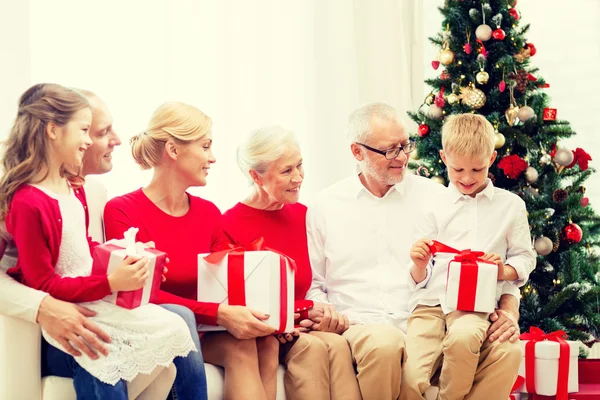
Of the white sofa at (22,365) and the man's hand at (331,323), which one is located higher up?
the white sofa at (22,365)

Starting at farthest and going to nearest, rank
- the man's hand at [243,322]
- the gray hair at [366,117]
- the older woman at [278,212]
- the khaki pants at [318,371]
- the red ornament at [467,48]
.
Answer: the red ornament at [467,48] < the gray hair at [366,117] < the older woman at [278,212] < the khaki pants at [318,371] < the man's hand at [243,322]

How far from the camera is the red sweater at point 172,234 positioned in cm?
295

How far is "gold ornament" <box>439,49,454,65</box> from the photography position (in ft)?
14.2

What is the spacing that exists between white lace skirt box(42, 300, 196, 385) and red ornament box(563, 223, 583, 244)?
245cm

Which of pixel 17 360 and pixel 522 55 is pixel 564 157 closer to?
pixel 522 55

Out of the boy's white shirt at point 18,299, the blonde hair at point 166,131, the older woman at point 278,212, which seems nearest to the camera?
the boy's white shirt at point 18,299

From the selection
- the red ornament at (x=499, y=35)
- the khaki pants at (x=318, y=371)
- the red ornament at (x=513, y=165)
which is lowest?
the khaki pants at (x=318, y=371)

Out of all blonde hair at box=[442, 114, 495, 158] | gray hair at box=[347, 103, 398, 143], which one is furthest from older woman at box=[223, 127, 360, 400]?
blonde hair at box=[442, 114, 495, 158]

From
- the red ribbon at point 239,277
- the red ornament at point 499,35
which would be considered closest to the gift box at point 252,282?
the red ribbon at point 239,277

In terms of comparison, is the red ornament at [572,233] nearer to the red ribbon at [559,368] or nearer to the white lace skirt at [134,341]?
the red ribbon at [559,368]

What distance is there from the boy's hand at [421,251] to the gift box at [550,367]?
0.84m

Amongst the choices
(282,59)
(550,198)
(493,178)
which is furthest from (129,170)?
(550,198)

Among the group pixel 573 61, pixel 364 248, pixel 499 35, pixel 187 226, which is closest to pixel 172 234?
pixel 187 226

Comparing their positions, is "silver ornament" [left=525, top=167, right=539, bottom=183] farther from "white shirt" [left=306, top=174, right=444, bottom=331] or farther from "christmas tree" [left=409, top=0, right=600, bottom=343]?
"white shirt" [left=306, top=174, right=444, bottom=331]
